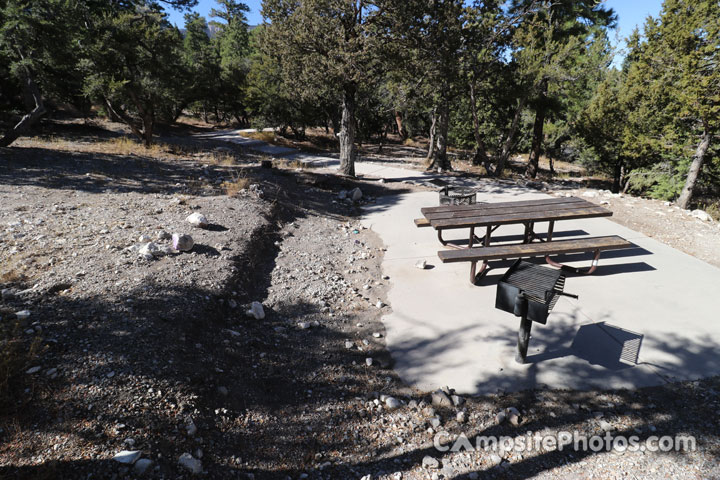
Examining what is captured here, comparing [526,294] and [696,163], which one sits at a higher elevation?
[696,163]

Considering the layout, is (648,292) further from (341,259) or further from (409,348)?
(341,259)

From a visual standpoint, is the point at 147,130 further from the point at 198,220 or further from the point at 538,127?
the point at 538,127

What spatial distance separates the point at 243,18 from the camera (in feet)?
167

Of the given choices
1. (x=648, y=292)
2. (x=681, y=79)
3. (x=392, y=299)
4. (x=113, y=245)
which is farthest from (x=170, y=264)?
(x=681, y=79)

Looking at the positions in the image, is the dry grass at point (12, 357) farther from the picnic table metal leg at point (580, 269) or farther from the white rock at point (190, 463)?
the picnic table metal leg at point (580, 269)

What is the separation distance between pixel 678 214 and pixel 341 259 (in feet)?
24.5

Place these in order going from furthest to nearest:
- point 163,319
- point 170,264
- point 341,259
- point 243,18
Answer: point 243,18, point 341,259, point 170,264, point 163,319

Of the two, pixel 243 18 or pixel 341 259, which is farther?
pixel 243 18

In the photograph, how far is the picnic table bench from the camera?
486cm

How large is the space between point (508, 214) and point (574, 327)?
2.07 m

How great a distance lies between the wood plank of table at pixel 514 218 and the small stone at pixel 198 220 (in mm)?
3559

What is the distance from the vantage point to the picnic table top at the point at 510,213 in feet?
17.5

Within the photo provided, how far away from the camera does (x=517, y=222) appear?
5.34m

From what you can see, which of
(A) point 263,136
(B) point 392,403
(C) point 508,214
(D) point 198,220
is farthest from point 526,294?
(A) point 263,136
